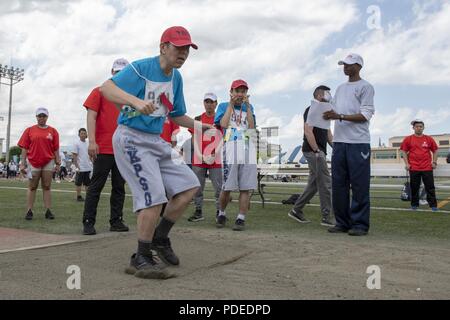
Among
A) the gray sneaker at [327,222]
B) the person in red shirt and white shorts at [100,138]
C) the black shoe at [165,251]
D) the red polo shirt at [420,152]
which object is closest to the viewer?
the black shoe at [165,251]

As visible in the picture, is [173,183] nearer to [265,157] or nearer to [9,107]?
[265,157]

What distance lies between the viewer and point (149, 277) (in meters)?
3.49

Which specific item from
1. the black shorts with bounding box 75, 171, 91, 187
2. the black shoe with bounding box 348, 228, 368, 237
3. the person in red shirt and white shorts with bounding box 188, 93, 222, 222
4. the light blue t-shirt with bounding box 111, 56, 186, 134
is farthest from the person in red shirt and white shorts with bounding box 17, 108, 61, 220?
the black shoe with bounding box 348, 228, 368, 237

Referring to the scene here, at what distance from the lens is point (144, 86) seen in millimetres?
3781

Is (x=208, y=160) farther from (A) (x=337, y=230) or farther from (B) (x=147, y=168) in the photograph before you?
(B) (x=147, y=168)

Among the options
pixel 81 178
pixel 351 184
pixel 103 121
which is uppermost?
pixel 103 121

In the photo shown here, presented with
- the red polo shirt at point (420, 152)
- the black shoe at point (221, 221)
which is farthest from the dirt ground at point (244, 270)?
the red polo shirt at point (420, 152)

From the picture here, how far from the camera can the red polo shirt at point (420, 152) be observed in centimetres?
1026

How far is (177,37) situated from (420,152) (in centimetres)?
817

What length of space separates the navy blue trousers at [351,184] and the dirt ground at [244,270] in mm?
817

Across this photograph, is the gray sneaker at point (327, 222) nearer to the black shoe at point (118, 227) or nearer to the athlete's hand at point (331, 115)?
the athlete's hand at point (331, 115)

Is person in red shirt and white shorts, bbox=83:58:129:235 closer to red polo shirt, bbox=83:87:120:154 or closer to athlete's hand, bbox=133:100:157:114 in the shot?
red polo shirt, bbox=83:87:120:154

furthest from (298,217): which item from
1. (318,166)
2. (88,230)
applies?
(88,230)

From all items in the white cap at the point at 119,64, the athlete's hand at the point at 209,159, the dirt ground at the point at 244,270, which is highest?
the white cap at the point at 119,64
